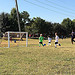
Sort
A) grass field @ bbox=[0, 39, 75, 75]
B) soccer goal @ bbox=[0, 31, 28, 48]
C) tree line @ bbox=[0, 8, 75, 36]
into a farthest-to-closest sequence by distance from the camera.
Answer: tree line @ bbox=[0, 8, 75, 36], soccer goal @ bbox=[0, 31, 28, 48], grass field @ bbox=[0, 39, 75, 75]

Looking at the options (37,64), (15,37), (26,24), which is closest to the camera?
(37,64)

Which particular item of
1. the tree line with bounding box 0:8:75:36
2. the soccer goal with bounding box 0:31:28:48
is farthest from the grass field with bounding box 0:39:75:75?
the tree line with bounding box 0:8:75:36

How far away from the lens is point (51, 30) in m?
58.3

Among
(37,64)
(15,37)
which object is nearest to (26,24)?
(15,37)

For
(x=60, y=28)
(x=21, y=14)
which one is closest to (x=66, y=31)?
(x=60, y=28)

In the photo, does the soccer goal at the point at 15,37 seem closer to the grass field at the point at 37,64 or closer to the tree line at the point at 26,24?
the grass field at the point at 37,64

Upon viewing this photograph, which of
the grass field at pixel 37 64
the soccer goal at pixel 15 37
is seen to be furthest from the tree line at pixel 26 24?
the grass field at pixel 37 64

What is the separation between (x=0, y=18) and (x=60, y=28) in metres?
34.2

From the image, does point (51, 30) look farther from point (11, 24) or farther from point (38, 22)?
point (11, 24)

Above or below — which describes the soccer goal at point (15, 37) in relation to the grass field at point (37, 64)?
above

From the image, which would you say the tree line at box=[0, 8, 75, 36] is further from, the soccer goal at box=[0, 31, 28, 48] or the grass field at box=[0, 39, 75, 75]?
the grass field at box=[0, 39, 75, 75]

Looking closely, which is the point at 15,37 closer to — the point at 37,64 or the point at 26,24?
A: the point at 37,64

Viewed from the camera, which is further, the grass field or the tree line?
the tree line

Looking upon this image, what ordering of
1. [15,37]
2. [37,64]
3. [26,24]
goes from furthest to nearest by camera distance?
[26,24]
[15,37]
[37,64]
